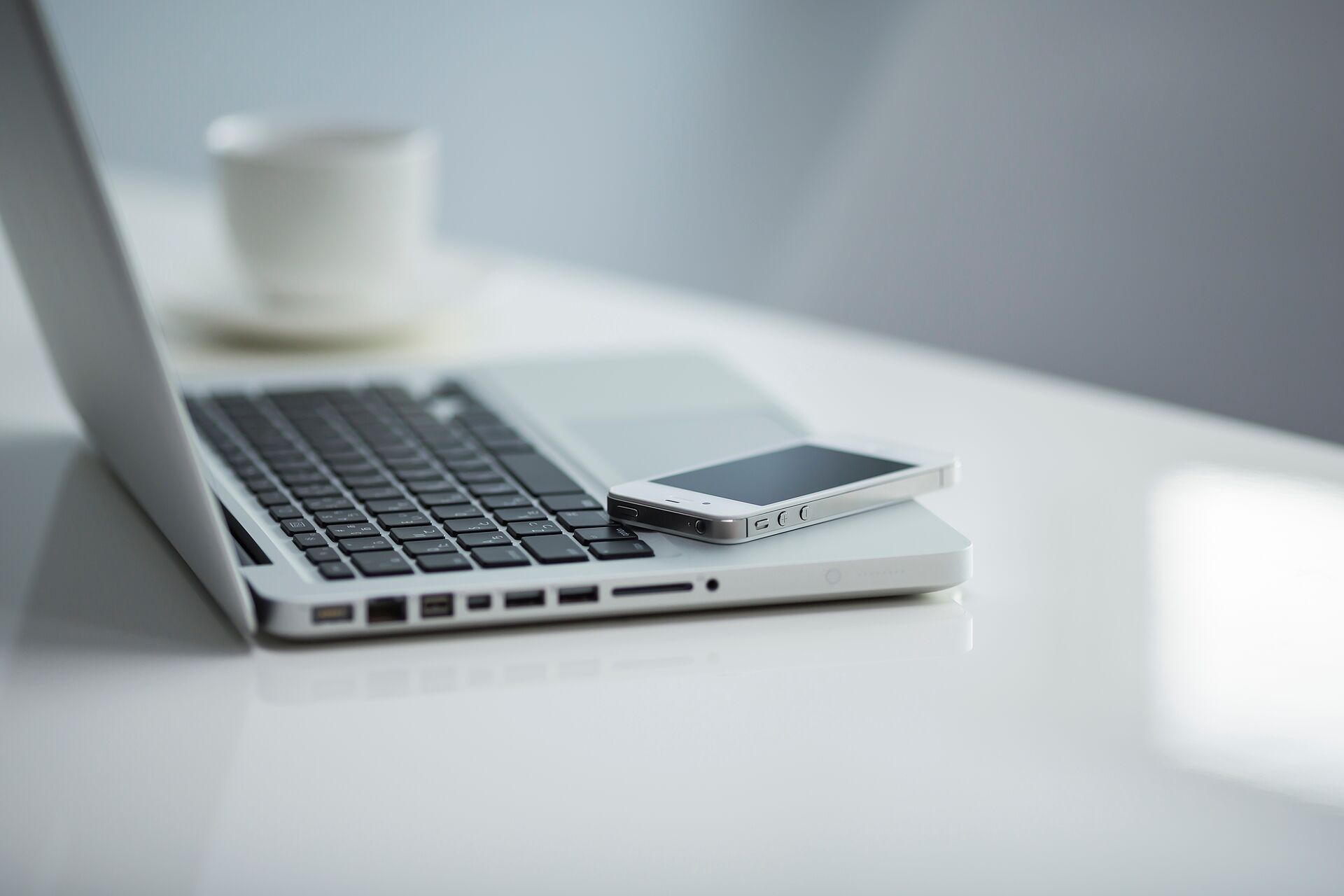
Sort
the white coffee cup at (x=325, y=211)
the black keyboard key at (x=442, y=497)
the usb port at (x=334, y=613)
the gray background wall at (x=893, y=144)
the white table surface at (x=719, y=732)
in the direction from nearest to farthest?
the white table surface at (x=719, y=732)
the usb port at (x=334, y=613)
the black keyboard key at (x=442, y=497)
the white coffee cup at (x=325, y=211)
the gray background wall at (x=893, y=144)

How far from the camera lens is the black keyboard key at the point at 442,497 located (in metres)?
0.65

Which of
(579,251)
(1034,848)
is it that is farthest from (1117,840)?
(579,251)

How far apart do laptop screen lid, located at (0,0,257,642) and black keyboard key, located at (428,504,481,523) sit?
0.33 feet

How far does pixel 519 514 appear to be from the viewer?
0.63 metres

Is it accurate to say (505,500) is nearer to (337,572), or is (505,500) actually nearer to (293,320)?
(337,572)

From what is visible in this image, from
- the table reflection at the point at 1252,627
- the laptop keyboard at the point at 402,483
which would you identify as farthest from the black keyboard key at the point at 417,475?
the table reflection at the point at 1252,627

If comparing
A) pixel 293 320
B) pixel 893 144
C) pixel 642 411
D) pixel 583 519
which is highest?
pixel 893 144

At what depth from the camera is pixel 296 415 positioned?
2.68 ft

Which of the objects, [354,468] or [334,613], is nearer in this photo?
[334,613]

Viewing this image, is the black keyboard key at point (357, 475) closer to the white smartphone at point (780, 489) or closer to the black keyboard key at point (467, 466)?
the black keyboard key at point (467, 466)

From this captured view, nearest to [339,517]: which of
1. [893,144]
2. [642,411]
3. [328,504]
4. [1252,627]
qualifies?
[328,504]

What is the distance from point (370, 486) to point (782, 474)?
0.20 metres

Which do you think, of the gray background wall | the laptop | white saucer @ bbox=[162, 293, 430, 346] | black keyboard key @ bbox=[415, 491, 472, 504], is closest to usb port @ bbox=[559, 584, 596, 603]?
the laptop

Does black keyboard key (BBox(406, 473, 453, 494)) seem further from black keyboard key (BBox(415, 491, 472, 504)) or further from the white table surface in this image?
the white table surface
